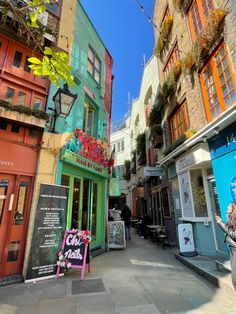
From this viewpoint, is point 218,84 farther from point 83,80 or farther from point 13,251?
point 13,251

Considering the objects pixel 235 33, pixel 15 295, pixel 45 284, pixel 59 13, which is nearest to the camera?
pixel 15 295

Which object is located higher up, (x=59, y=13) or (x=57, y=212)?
(x=59, y=13)

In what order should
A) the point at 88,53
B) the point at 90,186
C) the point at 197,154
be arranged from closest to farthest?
the point at 197,154 → the point at 90,186 → the point at 88,53

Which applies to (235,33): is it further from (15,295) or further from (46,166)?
(15,295)

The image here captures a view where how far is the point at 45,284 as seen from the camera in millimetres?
4172

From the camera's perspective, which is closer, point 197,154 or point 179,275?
point 179,275

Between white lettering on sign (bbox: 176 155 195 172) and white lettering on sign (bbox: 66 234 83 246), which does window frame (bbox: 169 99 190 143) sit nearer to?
white lettering on sign (bbox: 176 155 195 172)

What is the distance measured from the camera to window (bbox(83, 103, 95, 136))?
7676 millimetres

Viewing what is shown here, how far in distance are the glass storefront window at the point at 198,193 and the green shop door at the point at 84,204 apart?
3955 mm

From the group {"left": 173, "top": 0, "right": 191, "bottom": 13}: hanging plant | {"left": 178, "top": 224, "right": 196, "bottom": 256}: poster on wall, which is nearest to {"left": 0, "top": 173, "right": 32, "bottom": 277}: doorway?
{"left": 178, "top": 224, "right": 196, "bottom": 256}: poster on wall

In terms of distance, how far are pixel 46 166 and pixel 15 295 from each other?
2974 millimetres

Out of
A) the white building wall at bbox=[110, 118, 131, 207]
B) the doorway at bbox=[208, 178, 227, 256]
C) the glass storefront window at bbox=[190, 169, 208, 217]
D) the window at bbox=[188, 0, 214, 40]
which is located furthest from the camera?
the white building wall at bbox=[110, 118, 131, 207]

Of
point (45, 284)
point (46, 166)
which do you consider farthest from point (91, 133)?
point (45, 284)

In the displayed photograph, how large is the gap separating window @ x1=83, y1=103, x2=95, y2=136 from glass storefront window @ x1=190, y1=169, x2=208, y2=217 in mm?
4556
